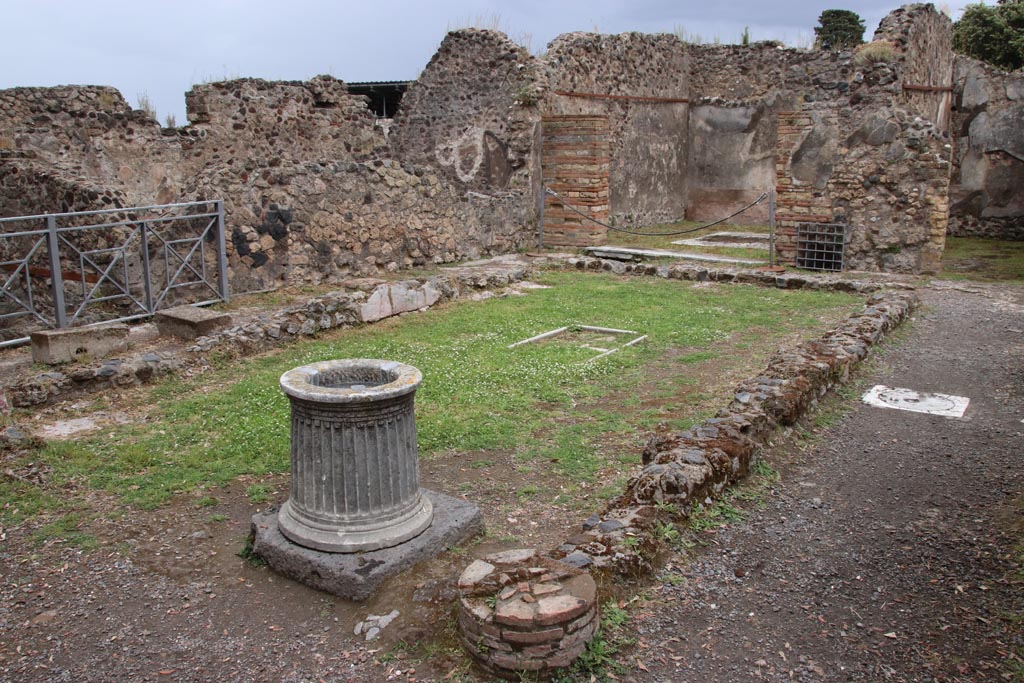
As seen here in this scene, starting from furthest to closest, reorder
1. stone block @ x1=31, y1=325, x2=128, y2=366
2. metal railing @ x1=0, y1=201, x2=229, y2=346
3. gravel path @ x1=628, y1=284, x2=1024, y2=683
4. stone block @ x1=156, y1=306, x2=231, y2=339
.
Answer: metal railing @ x1=0, y1=201, x2=229, y2=346 < stone block @ x1=156, y1=306, x2=231, y2=339 < stone block @ x1=31, y1=325, x2=128, y2=366 < gravel path @ x1=628, y1=284, x2=1024, y2=683

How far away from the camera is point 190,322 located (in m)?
7.97

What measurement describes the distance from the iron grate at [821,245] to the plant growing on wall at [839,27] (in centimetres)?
1518

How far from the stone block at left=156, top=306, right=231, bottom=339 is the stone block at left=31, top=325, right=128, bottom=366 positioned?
47cm

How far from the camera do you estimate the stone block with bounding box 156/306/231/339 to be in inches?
314

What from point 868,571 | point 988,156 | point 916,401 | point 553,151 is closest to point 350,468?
point 868,571

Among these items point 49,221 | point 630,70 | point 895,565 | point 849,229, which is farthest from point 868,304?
point 630,70

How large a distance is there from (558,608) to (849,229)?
10125 millimetres

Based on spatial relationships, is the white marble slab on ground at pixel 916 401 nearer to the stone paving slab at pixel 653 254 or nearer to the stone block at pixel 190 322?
the stone block at pixel 190 322

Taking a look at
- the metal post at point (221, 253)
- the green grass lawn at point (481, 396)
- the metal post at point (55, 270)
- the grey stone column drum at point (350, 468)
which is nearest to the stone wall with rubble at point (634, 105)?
the green grass lawn at point (481, 396)

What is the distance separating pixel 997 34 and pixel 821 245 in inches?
457

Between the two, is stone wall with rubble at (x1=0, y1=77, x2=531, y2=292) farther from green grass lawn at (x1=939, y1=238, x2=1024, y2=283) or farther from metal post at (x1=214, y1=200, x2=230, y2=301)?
green grass lawn at (x1=939, y1=238, x2=1024, y2=283)

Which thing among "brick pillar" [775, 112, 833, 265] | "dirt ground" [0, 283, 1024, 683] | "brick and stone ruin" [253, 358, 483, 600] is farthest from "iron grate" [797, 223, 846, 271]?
"brick and stone ruin" [253, 358, 483, 600]

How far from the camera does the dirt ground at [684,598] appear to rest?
3314mm

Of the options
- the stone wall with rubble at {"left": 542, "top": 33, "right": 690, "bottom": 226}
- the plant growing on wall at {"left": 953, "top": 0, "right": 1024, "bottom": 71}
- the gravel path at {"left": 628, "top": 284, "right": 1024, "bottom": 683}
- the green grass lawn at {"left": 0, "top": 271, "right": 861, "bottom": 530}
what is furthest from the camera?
the plant growing on wall at {"left": 953, "top": 0, "right": 1024, "bottom": 71}
